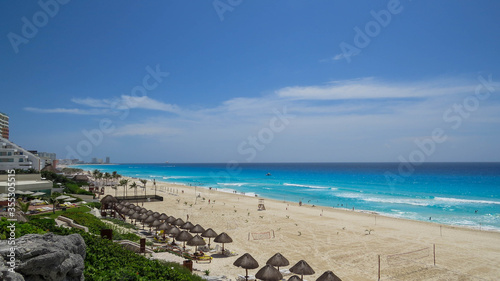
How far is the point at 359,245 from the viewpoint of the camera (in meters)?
21.4

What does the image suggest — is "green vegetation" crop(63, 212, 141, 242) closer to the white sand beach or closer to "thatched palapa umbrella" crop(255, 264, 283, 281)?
the white sand beach

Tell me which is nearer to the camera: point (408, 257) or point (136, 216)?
point (408, 257)

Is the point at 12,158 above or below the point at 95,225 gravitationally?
above

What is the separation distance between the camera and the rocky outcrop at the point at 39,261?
562 centimetres

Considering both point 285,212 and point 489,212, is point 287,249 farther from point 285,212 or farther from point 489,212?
point 489,212

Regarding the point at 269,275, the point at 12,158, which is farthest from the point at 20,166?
the point at 269,275

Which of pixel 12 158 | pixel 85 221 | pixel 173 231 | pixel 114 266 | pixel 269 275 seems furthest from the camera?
pixel 12 158

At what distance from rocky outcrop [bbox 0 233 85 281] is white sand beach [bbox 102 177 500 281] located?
941cm

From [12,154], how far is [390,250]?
58.7m

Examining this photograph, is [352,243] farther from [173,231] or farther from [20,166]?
[20,166]

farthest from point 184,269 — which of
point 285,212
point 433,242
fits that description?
point 285,212

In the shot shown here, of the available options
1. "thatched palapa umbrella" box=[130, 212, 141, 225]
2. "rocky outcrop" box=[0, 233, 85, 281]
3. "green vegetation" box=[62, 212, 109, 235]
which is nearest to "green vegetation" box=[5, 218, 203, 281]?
"rocky outcrop" box=[0, 233, 85, 281]

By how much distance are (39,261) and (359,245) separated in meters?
20.0

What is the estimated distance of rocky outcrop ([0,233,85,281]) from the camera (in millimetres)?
5621
